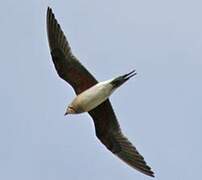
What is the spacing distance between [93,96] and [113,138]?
1832mm

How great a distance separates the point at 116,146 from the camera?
61.4 feet

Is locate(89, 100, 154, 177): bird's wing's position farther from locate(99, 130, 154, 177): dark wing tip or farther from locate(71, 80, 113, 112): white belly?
locate(71, 80, 113, 112): white belly

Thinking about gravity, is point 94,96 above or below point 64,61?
below

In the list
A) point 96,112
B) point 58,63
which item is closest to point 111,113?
point 96,112

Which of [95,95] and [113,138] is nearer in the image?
[95,95]

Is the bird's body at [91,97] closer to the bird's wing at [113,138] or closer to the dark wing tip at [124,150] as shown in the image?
the bird's wing at [113,138]

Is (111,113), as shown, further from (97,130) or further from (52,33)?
(52,33)

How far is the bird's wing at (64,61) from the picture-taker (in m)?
17.8

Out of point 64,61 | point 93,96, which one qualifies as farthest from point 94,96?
point 64,61

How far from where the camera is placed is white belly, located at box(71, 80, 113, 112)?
17.1 metres

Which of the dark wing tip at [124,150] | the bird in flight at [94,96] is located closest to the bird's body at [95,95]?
the bird in flight at [94,96]

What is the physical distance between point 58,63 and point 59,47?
14.4 inches

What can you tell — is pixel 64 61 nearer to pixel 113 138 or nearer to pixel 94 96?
pixel 94 96

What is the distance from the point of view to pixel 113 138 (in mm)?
18750
